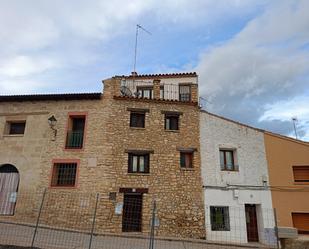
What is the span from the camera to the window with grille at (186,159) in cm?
1572

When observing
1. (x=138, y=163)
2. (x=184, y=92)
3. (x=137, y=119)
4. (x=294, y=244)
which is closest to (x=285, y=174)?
(x=294, y=244)

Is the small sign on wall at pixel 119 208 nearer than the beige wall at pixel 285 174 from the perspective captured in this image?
Yes

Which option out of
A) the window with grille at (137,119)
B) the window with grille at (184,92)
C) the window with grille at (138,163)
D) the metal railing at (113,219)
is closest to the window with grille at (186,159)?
the window with grille at (138,163)

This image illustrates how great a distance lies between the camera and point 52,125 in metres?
15.4

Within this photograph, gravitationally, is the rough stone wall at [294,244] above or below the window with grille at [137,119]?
below

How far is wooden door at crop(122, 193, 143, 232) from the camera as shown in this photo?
47.1 feet

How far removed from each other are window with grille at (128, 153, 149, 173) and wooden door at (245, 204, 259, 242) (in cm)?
628

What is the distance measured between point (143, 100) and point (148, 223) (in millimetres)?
7003

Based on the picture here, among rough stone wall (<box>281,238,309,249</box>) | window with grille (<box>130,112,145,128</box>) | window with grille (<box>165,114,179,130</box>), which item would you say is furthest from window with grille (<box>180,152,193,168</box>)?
rough stone wall (<box>281,238,309,249</box>)

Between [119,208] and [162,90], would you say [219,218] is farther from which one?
[162,90]

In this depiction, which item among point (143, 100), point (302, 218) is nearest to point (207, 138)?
point (143, 100)

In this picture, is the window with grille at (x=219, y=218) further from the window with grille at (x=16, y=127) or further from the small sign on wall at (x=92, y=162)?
the window with grille at (x=16, y=127)

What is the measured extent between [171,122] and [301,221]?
928 centimetres

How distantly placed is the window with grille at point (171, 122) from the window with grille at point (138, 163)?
230 cm
